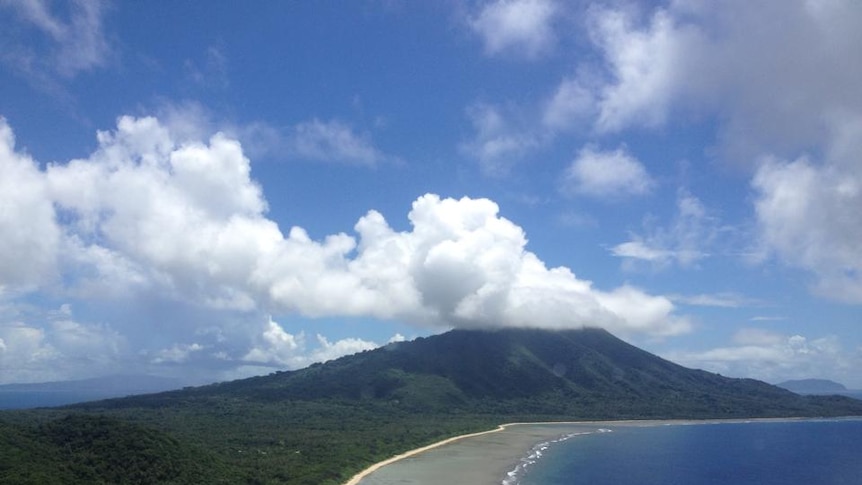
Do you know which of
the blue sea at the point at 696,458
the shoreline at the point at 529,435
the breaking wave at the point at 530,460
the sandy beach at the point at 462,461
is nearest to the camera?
the sandy beach at the point at 462,461

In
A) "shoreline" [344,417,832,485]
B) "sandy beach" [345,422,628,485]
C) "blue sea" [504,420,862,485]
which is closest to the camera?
"sandy beach" [345,422,628,485]

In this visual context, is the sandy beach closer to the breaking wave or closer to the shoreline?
the shoreline

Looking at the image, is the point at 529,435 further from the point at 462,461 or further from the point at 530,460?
the point at 462,461

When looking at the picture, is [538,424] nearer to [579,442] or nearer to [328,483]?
[579,442]

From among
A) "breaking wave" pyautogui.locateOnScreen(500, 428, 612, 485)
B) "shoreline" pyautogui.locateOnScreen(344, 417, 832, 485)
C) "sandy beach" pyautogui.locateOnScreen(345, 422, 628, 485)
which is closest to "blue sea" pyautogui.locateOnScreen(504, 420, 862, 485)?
"breaking wave" pyautogui.locateOnScreen(500, 428, 612, 485)

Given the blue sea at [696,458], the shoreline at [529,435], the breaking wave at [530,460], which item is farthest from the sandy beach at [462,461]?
the blue sea at [696,458]

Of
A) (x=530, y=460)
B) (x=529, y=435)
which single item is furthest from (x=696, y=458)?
(x=529, y=435)

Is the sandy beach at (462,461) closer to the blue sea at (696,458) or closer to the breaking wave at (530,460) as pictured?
the breaking wave at (530,460)

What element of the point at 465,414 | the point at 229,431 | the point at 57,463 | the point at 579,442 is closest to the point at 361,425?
the point at 229,431
